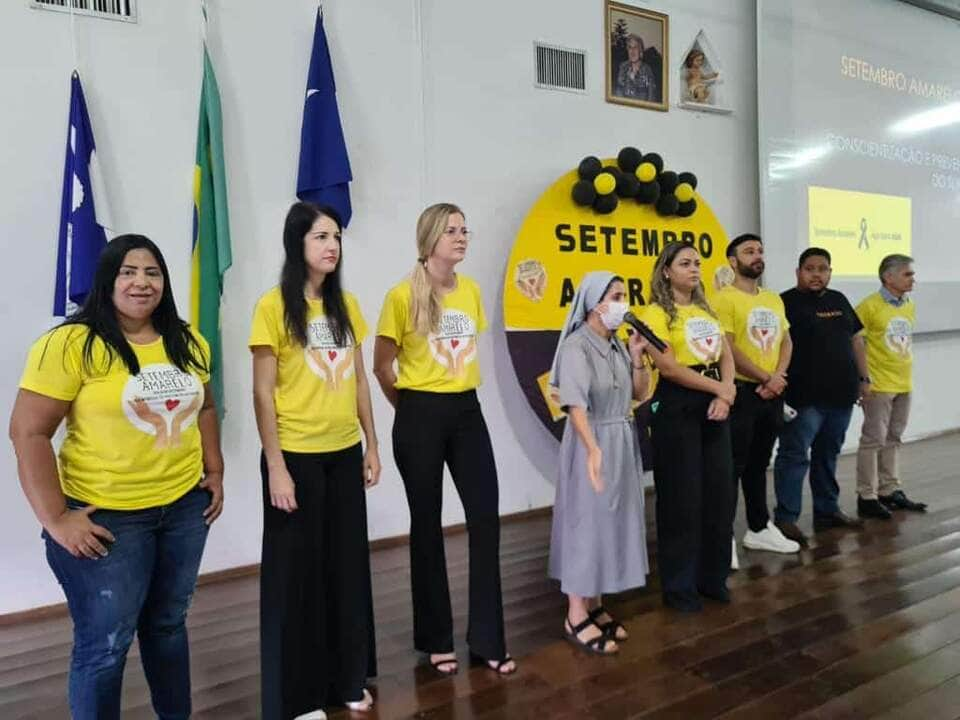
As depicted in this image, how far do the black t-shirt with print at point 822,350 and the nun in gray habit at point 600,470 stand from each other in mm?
1490

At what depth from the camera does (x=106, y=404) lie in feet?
4.85

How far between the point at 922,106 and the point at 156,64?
5748 mm

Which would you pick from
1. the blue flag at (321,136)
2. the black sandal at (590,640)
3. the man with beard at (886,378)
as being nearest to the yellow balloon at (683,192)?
the man with beard at (886,378)

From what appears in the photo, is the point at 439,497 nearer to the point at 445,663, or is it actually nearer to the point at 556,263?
the point at 445,663

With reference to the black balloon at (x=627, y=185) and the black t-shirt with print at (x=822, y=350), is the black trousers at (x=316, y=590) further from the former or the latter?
the black balloon at (x=627, y=185)

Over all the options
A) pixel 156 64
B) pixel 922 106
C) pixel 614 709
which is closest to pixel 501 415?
pixel 614 709

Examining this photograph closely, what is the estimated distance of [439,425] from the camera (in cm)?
213

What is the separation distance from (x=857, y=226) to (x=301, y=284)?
192 inches

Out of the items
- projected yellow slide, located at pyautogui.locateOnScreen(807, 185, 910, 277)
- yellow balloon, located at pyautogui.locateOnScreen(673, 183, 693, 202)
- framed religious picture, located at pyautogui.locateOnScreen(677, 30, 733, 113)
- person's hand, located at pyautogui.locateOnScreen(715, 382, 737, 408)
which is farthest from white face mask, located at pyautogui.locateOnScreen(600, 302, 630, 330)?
projected yellow slide, located at pyautogui.locateOnScreen(807, 185, 910, 277)

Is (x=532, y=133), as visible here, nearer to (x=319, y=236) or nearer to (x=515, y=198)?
(x=515, y=198)

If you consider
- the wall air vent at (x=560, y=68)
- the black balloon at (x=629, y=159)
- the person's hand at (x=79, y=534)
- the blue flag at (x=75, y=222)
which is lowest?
the person's hand at (x=79, y=534)

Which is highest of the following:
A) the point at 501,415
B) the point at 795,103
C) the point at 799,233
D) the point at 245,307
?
the point at 795,103

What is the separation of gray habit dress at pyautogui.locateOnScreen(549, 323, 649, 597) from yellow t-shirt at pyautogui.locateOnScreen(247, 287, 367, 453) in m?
0.76

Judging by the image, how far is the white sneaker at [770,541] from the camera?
3.27 metres
